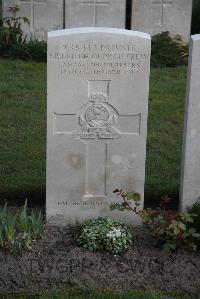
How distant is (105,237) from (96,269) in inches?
11.9

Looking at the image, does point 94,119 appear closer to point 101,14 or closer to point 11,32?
point 11,32

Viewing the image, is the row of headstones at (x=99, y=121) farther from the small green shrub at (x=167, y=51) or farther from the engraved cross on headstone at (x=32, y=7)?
the engraved cross on headstone at (x=32, y=7)

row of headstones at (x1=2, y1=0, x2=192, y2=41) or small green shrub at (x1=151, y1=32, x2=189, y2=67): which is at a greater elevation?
row of headstones at (x1=2, y1=0, x2=192, y2=41)

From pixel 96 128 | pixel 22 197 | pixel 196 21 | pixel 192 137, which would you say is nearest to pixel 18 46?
pixel 196 21

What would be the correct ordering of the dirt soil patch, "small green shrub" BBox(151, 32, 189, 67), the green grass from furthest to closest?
"small green shrub" BBox(151, 32, 189, 67), the dirt soil patch, the green grass

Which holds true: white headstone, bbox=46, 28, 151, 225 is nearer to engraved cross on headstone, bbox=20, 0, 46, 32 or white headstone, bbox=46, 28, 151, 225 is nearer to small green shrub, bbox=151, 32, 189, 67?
small green shrub, bbox=151, 32, 189, 67

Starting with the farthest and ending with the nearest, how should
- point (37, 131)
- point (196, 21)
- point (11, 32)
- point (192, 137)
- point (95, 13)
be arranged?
point (196, 21) → point (95, 13) → point (11, 32) → point (37, 131) → point (192, 137)

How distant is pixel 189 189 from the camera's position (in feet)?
20.6

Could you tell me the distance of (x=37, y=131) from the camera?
8516mm

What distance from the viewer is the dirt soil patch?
18.0 ft

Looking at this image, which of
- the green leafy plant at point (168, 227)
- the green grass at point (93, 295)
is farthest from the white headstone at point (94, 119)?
the green grass at point (93, 295)

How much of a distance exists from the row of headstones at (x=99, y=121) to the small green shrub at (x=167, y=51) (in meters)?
5.36

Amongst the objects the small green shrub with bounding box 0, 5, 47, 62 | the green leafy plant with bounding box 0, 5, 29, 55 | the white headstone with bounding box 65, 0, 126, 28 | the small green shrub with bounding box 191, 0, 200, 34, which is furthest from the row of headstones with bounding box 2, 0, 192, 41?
the small green shrub with bounding box 191, 0, 200, 34

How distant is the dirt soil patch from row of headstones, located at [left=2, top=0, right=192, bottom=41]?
6.67m
